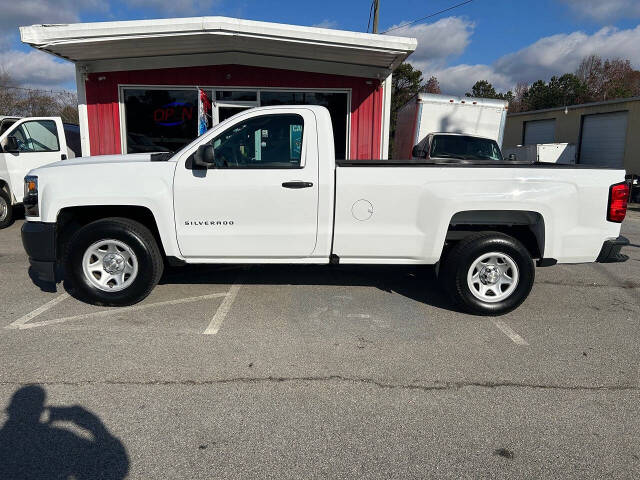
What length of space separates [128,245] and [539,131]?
84.0 feet

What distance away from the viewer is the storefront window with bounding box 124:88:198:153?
33.9ft

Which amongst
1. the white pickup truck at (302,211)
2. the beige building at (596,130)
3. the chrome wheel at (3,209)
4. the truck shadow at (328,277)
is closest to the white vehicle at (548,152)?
the beige building at (596,130)

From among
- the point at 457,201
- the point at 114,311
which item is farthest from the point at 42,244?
the point at 457,201

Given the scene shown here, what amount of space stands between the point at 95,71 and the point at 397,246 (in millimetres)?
8545

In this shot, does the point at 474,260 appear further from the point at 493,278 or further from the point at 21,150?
the point at 21,150

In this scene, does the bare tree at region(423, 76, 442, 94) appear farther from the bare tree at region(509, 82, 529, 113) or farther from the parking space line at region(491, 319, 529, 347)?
the parking space line at region(491, 319, 529, 347)

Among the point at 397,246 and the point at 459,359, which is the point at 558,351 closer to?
the point at 459,359

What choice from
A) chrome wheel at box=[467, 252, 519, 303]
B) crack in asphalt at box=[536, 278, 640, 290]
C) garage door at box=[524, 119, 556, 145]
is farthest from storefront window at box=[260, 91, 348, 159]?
garage door at box=[524, 119, 556, 145]

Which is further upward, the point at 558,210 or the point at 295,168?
the point at 295,168

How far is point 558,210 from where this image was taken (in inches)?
177

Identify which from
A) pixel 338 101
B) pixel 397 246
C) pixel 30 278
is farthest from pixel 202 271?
pixel 338 101

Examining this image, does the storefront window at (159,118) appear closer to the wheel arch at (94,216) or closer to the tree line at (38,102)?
the wheel arch at (94,216)

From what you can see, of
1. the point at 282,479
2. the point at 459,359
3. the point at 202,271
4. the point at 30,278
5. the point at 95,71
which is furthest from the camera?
the point at 95,71

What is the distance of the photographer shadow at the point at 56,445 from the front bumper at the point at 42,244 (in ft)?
5.98
